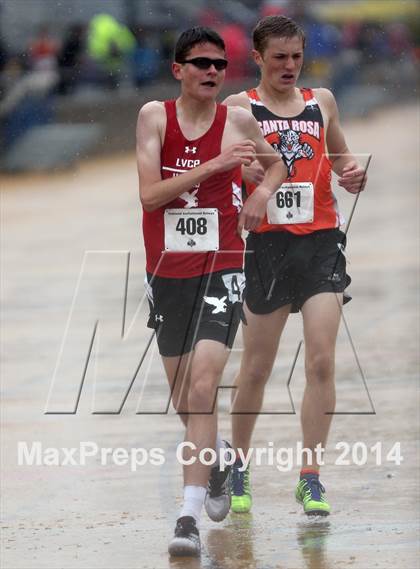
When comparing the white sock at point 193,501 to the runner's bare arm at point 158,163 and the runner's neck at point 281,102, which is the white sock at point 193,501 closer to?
the runner's bare arm at point 158,163

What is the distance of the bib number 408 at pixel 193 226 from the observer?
5664 mm

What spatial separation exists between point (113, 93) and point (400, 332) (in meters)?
9.45

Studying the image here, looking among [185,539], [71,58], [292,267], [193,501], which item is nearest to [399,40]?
[71,58]

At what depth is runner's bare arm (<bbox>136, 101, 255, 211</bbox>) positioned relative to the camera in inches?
216

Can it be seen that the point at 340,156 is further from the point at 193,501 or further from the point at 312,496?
the point at 193,501

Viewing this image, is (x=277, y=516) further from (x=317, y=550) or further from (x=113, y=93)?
(x=113, y=93)

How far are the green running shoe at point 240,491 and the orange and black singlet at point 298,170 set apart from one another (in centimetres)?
101

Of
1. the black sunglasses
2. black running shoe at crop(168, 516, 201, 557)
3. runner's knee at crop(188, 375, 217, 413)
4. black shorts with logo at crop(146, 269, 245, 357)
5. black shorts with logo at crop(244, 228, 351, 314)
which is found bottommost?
black running shoe at crop(168, 516, 201, 557)

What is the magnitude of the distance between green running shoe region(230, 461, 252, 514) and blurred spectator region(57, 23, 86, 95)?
1346cm

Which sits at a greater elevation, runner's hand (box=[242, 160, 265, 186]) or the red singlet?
runner's hand (box=[242, 160, 265, 186])

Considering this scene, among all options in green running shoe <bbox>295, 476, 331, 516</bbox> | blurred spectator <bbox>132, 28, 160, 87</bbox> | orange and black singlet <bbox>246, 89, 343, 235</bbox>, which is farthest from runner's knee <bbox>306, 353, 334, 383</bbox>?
blurred spectator <bbox>132, 28, 160, 87</bbox>

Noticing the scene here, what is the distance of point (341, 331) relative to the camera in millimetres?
9961

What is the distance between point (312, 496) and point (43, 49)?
588 inches

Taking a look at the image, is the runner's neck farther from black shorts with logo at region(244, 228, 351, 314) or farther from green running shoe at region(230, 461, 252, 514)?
green running shoe at region(230, 461, 252, 514)
